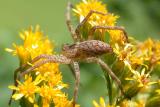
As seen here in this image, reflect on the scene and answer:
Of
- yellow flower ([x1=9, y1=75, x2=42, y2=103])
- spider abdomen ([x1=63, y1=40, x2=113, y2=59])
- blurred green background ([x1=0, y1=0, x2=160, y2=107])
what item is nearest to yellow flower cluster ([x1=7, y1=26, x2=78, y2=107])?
yellow flower ([x1=9, y1=75, x2=42, y2=103])

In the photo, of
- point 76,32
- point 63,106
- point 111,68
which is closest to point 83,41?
point 76,32

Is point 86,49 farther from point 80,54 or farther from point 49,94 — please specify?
point 49,94

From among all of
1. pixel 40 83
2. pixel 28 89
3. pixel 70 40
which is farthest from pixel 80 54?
pixel 70 40

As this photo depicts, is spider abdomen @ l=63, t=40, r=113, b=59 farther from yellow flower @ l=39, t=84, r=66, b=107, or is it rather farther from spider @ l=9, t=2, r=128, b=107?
yellow flower @ l=39, t=84, r=66, b=107

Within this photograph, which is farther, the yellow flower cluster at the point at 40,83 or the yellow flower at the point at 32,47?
the yellow flower at the point at 32,47

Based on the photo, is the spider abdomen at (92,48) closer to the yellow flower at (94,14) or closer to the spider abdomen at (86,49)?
the spider abdomen at (86,49)

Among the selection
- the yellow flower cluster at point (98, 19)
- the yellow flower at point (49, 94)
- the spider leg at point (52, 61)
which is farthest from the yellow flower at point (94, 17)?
the yellow flower at point (49, 94)

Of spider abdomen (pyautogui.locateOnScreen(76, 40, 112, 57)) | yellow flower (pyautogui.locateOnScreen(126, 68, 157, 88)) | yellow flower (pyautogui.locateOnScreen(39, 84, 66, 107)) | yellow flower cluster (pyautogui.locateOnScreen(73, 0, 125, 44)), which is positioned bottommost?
yellow flower (pyautogui.locateOnScreen(39, 84, 66, 107))

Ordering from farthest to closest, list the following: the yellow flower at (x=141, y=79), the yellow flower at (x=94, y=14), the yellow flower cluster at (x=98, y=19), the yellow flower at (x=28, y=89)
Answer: the yellow flower at (x=94, y=14) < the yellow flower cluster at (x=98, y=19) < the yellow flower at (x=141, y=79) < the yellow flower at (x=28, y=89)

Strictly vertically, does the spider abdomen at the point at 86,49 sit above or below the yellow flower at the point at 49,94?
above
